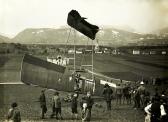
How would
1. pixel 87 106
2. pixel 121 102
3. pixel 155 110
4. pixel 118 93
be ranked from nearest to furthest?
pixel 155 110
pixel 87 106
pixel 121 102
pixel 118 93

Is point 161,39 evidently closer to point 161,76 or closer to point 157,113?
point 161,76

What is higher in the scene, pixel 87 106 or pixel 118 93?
pixel 87 106

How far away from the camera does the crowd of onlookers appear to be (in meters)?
9.06

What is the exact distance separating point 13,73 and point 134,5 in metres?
11.7

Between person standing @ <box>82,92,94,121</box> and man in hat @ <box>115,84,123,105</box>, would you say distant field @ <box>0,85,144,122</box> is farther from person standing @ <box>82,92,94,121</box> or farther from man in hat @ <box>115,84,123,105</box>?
person standing @ <box>82,92,94,121</box>

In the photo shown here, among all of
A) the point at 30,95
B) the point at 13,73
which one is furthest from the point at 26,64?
the point at 13,73

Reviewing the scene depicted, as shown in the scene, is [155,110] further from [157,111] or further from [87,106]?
[87,106]

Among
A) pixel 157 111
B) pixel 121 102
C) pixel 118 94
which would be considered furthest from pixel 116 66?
pixel 157 111

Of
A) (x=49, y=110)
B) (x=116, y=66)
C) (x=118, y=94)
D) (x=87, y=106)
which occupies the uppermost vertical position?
(x=116, y=66)

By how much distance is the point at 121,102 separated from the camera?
1450 centimetres

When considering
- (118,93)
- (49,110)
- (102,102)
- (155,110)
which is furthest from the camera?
(118,93)

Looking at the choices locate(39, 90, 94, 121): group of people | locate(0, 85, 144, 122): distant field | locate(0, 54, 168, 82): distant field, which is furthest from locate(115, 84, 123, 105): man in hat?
locate(39, 90, 94, 121): group of people

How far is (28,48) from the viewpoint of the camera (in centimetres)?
1916

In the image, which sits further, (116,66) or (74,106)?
(116,66)
